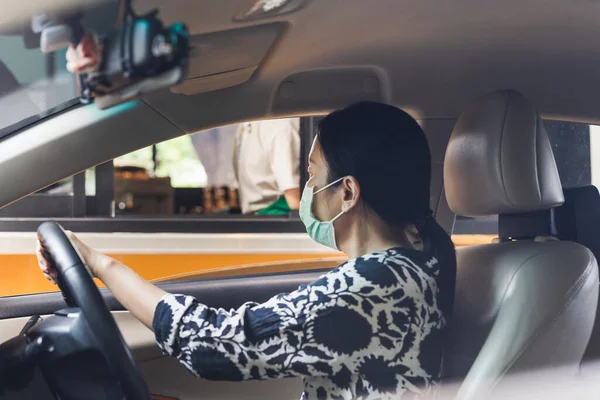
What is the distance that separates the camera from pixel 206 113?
1559 millimetres

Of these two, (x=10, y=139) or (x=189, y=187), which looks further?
(x=189, y=187)

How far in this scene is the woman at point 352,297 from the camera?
1199 millimetres

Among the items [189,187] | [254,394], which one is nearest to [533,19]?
[254,394]

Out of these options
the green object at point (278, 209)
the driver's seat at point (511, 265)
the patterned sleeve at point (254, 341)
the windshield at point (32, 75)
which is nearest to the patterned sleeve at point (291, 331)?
the patterned sleeve at point (254, 341)

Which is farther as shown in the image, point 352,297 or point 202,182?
point 202,182

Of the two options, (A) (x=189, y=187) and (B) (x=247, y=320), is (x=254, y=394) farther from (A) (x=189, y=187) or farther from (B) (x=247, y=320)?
(A) (x=189, y=187)

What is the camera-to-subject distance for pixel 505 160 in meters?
1.48

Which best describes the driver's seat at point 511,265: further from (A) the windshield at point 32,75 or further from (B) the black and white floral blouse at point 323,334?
(A) the windshield at point 32,75

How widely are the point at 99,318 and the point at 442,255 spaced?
647 mm

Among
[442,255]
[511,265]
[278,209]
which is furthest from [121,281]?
[278,209]

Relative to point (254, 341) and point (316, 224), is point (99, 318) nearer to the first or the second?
point (254, 341)

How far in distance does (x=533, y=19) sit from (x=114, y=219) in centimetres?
161

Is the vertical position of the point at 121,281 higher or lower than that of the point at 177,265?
higher

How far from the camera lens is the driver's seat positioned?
4.51 ft
